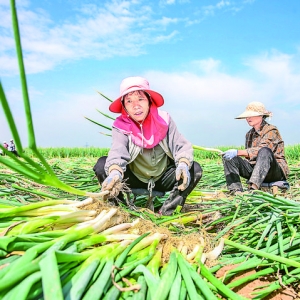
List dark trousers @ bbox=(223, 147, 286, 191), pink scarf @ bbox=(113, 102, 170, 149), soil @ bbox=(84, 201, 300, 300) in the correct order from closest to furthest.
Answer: soil @ bbox=(84, 201, 300, 300)
pink scarf @ bbox=(113, 102, 170, 149)
dark trousers @ bbox=(223, 147, 286, 191)

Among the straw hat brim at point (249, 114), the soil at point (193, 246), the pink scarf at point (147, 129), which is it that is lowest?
the soil at point (193, 246)

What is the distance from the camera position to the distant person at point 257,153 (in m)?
3.91

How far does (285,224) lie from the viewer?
2.01 m

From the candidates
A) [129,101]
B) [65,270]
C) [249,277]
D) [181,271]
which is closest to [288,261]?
[249,277]

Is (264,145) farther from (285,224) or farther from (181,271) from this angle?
(181,271)

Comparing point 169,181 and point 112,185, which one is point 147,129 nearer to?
point 169,181

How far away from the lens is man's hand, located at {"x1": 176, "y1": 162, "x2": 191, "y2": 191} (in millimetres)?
2727

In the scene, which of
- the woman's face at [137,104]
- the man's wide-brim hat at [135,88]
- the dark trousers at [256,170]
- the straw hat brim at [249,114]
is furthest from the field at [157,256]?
the straw hat brim at [249,114]

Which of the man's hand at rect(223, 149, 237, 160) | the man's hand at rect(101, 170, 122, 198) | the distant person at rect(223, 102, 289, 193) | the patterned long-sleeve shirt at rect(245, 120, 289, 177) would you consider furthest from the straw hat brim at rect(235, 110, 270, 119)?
the man's hand at rect(101, 170, 122, 198)

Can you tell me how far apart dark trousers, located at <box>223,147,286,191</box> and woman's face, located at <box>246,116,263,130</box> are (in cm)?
32

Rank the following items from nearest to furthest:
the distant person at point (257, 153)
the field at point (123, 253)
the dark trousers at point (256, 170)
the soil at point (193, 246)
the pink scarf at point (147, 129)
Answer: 1. the field at point (123, 253)
2. the soil at point (193, 246)
3. the pink scarf at point (147, 129)
4. the dark trousers at point (256, 170)
5. the distant person at point (257, 153)

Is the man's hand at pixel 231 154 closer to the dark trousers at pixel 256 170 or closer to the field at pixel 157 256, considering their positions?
the dark trousers at pixel 256 170

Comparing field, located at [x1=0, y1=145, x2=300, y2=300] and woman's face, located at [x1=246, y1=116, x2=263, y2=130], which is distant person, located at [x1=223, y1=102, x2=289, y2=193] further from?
field, located at [x1=0, y1=145, x2=300, y2=300]

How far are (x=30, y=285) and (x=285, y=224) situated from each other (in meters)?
1.41
